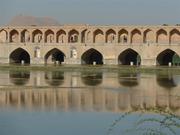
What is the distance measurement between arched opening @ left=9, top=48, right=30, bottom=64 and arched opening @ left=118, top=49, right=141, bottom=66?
9.39m

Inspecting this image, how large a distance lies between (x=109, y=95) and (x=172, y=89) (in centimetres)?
424

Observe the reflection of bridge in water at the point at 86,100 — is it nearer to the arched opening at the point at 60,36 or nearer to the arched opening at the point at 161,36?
the arched opening at the point at 161,36

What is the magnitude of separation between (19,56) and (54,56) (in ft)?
12.8

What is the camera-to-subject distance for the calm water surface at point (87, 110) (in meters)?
10.6

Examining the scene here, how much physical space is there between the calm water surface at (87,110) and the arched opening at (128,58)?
20.9 metres

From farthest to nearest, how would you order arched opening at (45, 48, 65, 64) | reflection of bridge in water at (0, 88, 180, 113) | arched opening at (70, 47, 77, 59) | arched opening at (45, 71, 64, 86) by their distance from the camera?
1. arched opening at (45, 48, 65, 64)
2. arched opening at (70, 47, 77, 59)
3. arched opening at (45, 71, 64, 86)
4. reflection of bridge in water at (0, 88, 180, 113)


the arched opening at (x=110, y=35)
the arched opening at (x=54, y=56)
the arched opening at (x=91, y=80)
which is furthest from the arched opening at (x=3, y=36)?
the arched opening at (x=91, y=80)

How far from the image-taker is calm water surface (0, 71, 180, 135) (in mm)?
10562

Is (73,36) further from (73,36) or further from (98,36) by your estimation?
(98,36)

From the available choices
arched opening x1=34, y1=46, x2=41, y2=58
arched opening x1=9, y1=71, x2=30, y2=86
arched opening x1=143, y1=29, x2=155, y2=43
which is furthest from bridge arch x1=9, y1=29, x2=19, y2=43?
arched opening x1=9, y1=71, x2=30, y2=86

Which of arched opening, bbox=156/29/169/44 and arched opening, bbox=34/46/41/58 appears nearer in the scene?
arched opening, bbox=156/29/169/44

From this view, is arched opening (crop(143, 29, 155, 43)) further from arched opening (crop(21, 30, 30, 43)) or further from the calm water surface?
the calm water surface

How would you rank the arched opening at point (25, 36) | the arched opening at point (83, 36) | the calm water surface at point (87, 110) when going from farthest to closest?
the arched opening at point (25, 36) → the arched opening at point (83, 36) → the calm water surface at point (87, 110)

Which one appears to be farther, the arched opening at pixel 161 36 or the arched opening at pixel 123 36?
the arched opening at pixel 123 36
